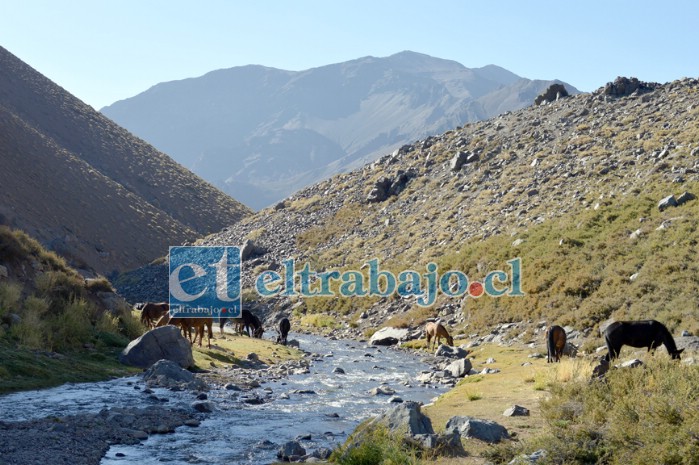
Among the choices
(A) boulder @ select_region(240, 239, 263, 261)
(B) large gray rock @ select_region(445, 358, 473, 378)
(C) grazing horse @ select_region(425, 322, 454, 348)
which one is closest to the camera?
(B) large gray rock @ select_region(445, 358, 473, 378)

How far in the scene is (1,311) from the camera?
899 inches

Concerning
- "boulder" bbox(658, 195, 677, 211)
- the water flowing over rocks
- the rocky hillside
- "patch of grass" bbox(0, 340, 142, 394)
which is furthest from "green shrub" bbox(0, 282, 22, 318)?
"boulder" bbox(658, 195, 677, 211)

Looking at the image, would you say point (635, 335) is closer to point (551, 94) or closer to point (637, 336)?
point (637, 336)

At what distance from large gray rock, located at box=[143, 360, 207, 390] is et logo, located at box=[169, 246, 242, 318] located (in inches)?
1302

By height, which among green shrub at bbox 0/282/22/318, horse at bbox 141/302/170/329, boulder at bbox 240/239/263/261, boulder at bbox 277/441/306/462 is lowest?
boulder at bbox 277/441/306/462

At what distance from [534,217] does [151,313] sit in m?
29.3

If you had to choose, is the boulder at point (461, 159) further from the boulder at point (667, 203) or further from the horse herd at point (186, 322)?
the horse herd at point (186, 322)

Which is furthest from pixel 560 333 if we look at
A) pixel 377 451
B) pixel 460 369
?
pixel 377 451

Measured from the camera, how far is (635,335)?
1952 centimetres

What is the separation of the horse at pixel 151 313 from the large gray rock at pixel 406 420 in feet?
68.7

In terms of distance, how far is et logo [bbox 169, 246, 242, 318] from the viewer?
196 feet

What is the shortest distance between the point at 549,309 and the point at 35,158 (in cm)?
7345

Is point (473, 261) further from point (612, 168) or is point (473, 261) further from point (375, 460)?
point (375, 460)

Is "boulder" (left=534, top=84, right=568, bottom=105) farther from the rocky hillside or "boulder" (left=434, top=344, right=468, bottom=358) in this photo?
"boulder" (left=434, top=344, right=468, bottom=358)
